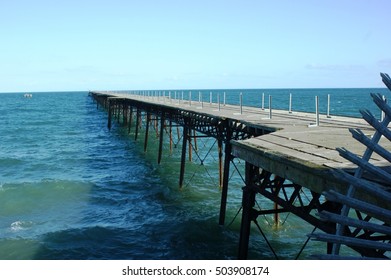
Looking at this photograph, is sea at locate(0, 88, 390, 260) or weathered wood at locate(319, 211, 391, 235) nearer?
weathered wood at locate(319, 211, 391, 235)

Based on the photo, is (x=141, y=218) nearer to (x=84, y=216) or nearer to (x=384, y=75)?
(x=84, y=216)

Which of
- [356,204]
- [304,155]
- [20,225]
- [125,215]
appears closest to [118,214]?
[125,215]

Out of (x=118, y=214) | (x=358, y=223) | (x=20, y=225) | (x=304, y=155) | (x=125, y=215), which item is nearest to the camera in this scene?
(x=358, y=223)

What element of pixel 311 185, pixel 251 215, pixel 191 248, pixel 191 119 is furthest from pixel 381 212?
pixel 191 119

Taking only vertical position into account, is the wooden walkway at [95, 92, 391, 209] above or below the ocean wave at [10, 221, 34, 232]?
above

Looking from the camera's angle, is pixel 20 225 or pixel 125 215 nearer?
pixel 20 225

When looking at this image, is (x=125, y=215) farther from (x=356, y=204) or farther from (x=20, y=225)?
→ (x=356, y=204)

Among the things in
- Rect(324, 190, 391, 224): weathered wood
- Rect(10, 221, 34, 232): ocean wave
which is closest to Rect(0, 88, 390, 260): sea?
Rect(10, 221, 34, 232): ocean wave

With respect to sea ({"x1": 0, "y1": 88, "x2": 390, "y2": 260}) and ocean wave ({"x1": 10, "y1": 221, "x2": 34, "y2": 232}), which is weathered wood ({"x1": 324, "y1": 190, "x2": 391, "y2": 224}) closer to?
sea ({"x1": 0, "y1": 88, "x2": 390, "y2": 260})

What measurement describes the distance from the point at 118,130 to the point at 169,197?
30285 millimetres

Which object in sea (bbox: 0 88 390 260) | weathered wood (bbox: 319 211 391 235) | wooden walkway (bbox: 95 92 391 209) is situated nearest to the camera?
weathered wood (bbox: 319 211 391 235)

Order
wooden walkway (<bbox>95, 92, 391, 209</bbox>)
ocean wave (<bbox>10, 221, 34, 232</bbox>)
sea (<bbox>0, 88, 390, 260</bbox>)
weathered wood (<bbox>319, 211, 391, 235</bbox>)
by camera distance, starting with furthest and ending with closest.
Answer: ocean wave (<bbox>10, 221, 34, 232</bbox>), sea (<bbox>0, 88, 390, 260</bbox>), wooden walkway (<bbox>95, 92, 391, 209</bbox>), weathered wood (<bbox>319, 211, 391, 235</bbox>)

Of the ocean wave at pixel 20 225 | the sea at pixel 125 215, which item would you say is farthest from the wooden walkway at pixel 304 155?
the ocean wave at pixel 20 225

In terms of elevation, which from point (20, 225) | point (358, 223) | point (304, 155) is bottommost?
point (20, 225)
